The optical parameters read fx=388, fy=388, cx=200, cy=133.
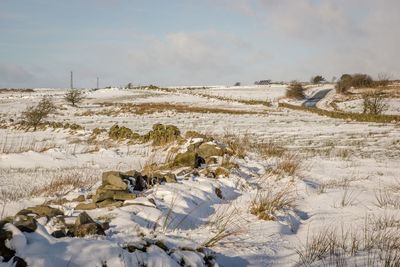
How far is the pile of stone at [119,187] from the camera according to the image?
451 centimetres

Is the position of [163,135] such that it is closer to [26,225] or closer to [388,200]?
[388,200]

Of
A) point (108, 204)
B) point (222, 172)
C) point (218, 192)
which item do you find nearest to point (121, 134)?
point (222, 172)

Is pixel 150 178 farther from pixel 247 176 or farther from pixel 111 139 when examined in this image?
pixel 111 139

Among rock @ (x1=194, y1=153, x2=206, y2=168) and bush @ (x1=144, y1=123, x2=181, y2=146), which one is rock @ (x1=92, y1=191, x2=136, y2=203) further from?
bush @ (x1=144, y1=123, x2=181, y2=146)

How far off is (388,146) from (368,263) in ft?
37.6

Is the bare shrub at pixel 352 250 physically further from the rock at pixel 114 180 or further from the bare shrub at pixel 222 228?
the rock at pixel 114 180

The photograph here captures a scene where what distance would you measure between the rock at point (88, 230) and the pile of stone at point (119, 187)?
1039 mm

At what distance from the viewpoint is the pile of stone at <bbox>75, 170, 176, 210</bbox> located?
178 inches

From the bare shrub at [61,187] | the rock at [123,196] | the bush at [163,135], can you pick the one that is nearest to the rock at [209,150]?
the bush at [163,135]

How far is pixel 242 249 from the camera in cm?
362

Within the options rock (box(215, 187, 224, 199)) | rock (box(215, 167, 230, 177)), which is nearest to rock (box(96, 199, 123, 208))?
rock (box(215, 187, 224, 199))

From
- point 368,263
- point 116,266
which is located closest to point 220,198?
point 368,263

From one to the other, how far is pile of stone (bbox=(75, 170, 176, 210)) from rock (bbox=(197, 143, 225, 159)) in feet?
9.23

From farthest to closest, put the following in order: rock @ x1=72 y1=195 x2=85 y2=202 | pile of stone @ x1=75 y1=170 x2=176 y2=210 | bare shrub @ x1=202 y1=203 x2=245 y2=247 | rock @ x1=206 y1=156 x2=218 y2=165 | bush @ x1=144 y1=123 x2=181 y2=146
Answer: bush @ x1=144 y1=123 x2=181 y2=146
rock @ x1=206 y1=156 x2=218 y2=165
rock @ x1=72 y1=195 x2=85 y2=202
pile of stone @ x1=75 y1=170 x2=176 y2=210
bare shrub @ x1=202 y1=203 x2=245 y2=247
